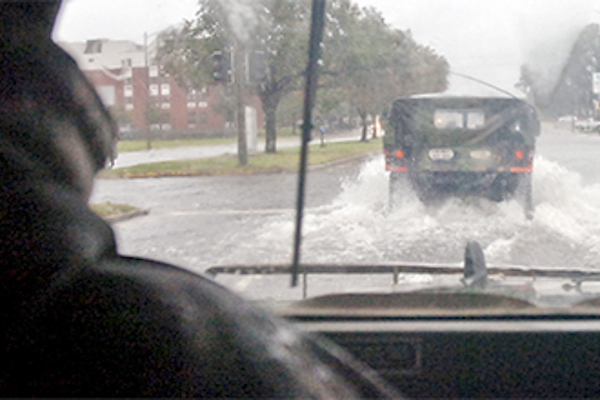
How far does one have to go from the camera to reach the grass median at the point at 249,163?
11.9 feet

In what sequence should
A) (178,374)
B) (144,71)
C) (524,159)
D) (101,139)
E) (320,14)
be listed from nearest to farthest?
(178,374), (101,139), (320,14), (144,71), (524,159)

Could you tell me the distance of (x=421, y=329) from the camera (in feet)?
7.75

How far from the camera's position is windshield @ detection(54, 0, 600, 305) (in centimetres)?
270

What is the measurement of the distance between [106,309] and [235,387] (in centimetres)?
27

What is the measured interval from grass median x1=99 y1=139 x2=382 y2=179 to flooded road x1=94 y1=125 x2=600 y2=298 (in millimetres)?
108

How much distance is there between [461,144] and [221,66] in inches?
44.8

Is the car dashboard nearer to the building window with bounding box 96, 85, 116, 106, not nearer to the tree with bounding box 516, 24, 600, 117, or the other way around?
the building window with bounding box 96, 85, 116, 106

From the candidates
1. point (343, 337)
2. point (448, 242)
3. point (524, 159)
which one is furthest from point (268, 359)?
point (448, 242)

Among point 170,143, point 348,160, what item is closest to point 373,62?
point 170,143

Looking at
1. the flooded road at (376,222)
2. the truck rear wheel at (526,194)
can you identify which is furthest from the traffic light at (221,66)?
the truck rear wheel at (526,194)

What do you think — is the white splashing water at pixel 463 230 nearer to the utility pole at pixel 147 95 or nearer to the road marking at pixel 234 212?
the road marking at pixel 234 212

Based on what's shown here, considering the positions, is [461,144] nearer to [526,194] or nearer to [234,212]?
[526,194]

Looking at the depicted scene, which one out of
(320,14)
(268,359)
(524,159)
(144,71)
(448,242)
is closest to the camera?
(268,359)

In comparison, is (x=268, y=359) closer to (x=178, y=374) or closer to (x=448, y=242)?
(x=178, y=374)
